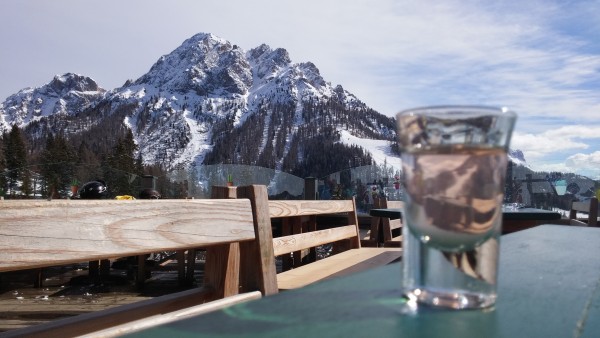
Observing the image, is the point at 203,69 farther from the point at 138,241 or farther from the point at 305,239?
the point at 138,241

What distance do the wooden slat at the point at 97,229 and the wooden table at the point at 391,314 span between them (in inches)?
17.4

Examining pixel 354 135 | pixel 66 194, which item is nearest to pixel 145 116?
pixel 354 135

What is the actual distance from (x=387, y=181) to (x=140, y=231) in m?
10.5

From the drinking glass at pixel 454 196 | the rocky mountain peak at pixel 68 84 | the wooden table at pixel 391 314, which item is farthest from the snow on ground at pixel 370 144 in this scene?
the rocky mountain peak at pixel 68 84

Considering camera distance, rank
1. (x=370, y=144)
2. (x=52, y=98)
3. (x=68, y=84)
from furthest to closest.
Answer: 1. (x=68, y=84)
2. (x=52, y=98)
3. (x=370, y=144)

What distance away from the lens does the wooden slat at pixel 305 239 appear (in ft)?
6.84

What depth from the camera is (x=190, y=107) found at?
Answer: 150 m

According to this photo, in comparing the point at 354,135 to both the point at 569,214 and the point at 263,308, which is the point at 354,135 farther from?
the point at 263,308

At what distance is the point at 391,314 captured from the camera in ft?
1.60

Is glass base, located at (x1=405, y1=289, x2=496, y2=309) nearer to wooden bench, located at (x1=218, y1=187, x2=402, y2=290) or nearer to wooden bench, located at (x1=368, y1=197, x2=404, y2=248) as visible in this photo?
wooden bench, located at (x1=218, y1=187, x2=402, y2=290)

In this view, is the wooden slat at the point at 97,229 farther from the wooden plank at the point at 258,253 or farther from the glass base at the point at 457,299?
the glass base at the point at 457,299

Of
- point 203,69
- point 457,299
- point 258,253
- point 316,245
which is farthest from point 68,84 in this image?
point 457,299

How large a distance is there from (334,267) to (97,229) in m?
Answer: 1.76

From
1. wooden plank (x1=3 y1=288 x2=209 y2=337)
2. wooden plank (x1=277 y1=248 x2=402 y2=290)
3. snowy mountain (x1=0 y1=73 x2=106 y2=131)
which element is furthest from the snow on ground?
snowy mountain (x1=0 y1=73 x2=106 y2=131)
